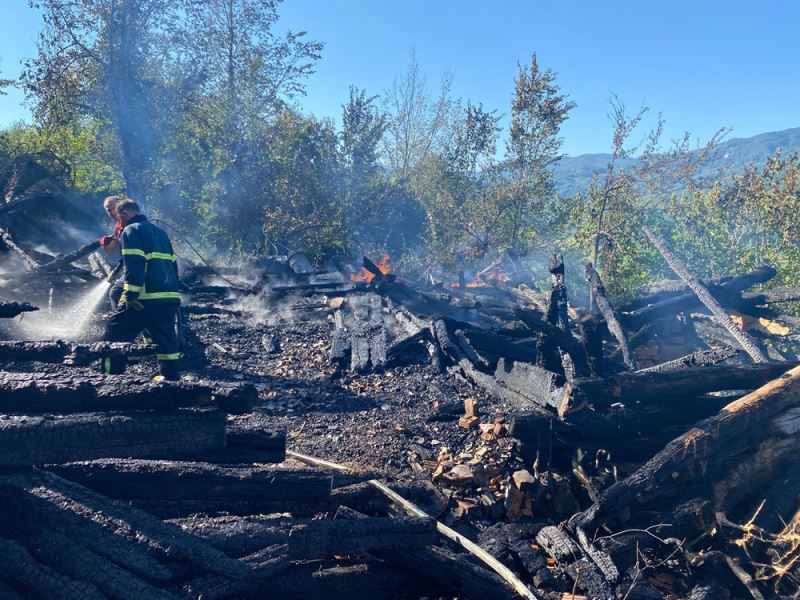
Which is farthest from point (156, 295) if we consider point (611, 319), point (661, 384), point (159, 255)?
point (611, 319)

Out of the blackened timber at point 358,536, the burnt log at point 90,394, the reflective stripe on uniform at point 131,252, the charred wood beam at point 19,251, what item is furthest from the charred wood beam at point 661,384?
the charred wood beam at point 19,251

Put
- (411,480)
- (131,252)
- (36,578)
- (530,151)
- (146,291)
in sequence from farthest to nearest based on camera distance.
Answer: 1. (530,151)
2. (146,291)
3. (131,252)
4. (411,480)
5. (36,578)

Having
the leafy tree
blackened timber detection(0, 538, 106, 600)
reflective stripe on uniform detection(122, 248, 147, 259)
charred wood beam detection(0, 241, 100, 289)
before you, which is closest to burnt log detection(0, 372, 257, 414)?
blackened timber detection(0, 538, 106, 600)

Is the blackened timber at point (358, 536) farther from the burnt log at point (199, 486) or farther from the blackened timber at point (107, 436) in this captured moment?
the blackened timber at point (107, 436)

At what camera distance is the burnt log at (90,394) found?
3.12m

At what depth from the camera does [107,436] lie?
119 inches

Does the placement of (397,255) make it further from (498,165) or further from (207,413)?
(207,413)

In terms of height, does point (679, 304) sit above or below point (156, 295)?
below

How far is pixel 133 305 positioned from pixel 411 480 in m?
4.20

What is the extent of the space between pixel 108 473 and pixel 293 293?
897 cm

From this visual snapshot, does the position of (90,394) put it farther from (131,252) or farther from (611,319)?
(611,319)

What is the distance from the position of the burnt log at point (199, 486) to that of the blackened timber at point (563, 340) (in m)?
3.28

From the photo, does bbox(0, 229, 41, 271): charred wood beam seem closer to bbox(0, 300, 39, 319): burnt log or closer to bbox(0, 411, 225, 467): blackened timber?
bbox(0, 300, 39, 319): burnt log

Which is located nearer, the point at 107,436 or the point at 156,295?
the point at 107,436
